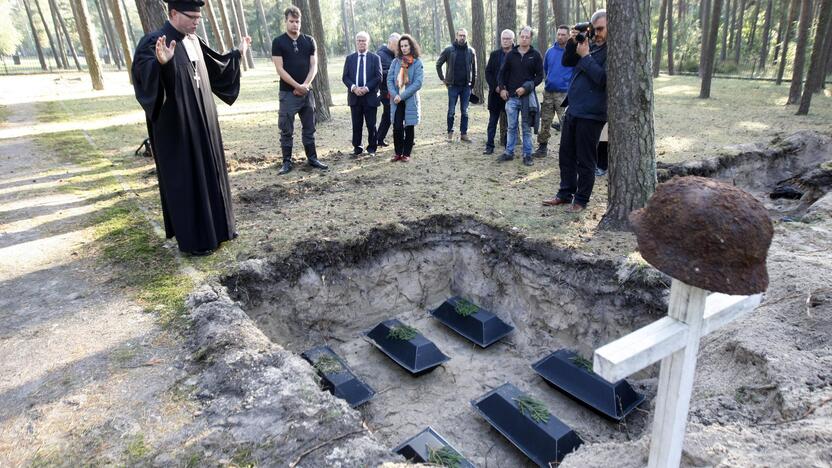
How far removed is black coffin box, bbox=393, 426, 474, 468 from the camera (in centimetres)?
331

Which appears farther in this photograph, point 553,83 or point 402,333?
point 553,83

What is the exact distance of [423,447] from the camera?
11.2 ft

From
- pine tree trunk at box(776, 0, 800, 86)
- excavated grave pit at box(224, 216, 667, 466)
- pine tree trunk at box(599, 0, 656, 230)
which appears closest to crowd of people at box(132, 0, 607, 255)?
pine tree trunk at box(599, 0, 656, 230)

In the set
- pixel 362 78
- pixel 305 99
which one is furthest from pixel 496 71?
pixel 305 99

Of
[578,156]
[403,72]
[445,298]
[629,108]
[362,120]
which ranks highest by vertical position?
[403,72]

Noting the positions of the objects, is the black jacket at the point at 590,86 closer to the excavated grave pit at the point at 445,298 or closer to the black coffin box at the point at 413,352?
the excavated grave pit at the point at 445,298

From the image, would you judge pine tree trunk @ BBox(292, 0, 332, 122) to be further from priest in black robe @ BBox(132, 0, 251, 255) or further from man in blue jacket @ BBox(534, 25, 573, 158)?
priest in black robe @ BBox(132, 0, 251, 255)

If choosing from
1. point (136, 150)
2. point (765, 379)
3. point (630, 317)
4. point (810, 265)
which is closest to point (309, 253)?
point (630, 317)

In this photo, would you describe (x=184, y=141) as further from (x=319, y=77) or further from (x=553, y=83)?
(x=319, y=77)

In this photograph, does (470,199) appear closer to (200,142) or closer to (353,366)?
(353,366)

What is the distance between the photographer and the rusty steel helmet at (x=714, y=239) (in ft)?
5.15

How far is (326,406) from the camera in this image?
108 inches

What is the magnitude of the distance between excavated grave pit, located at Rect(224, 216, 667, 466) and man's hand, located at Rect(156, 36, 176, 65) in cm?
195

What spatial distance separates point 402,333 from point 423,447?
1.52m
